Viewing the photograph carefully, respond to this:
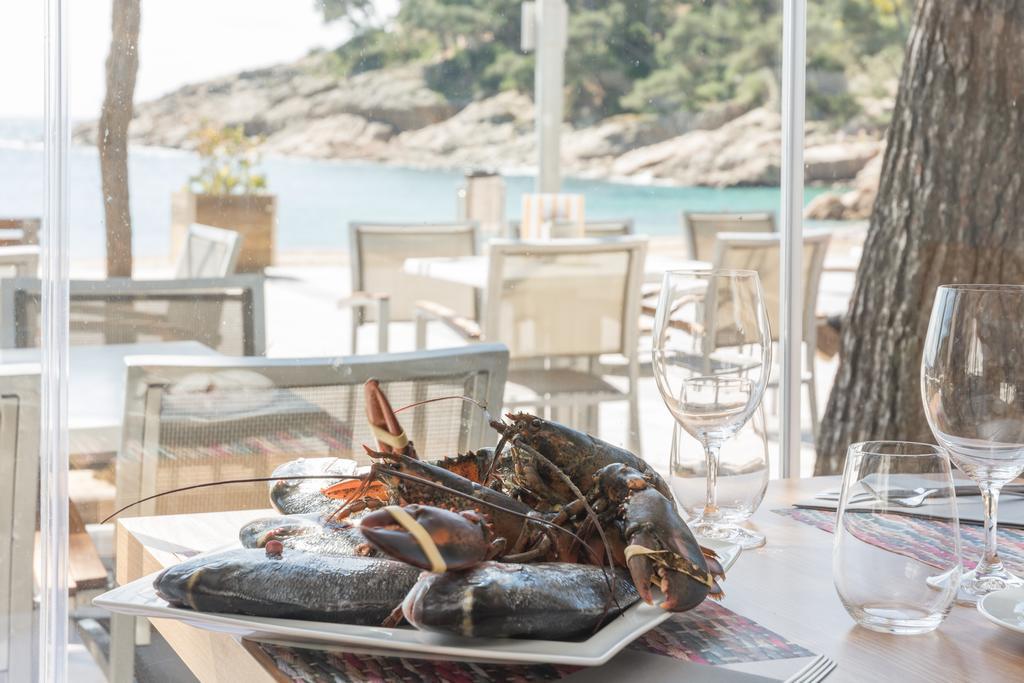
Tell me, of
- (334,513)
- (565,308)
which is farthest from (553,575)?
(565,308)

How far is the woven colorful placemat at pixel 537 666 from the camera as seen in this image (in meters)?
0.60

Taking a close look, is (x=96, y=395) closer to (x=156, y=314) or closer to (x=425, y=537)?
(x=156, y=314)

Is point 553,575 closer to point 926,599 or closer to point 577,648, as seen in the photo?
point 577,648

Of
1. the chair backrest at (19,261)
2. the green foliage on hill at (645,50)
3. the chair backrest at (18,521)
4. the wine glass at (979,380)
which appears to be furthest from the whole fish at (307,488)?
the green foliage on hill at (645,50)

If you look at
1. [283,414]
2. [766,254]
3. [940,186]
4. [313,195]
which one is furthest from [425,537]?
[766,254]

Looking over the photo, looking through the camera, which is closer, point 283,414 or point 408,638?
point 408,638

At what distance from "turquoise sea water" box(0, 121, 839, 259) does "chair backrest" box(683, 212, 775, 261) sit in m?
0.02

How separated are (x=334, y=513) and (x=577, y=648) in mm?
216

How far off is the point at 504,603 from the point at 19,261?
143 cm

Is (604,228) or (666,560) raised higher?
(604,228)

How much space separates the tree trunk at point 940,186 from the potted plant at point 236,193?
133 cm

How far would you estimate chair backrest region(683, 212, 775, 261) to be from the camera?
258cm

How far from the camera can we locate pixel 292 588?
589 mm

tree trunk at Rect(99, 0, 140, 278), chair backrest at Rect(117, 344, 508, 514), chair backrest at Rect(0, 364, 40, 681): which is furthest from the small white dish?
tree trunk at Rect(99, 0, 140, 278)
